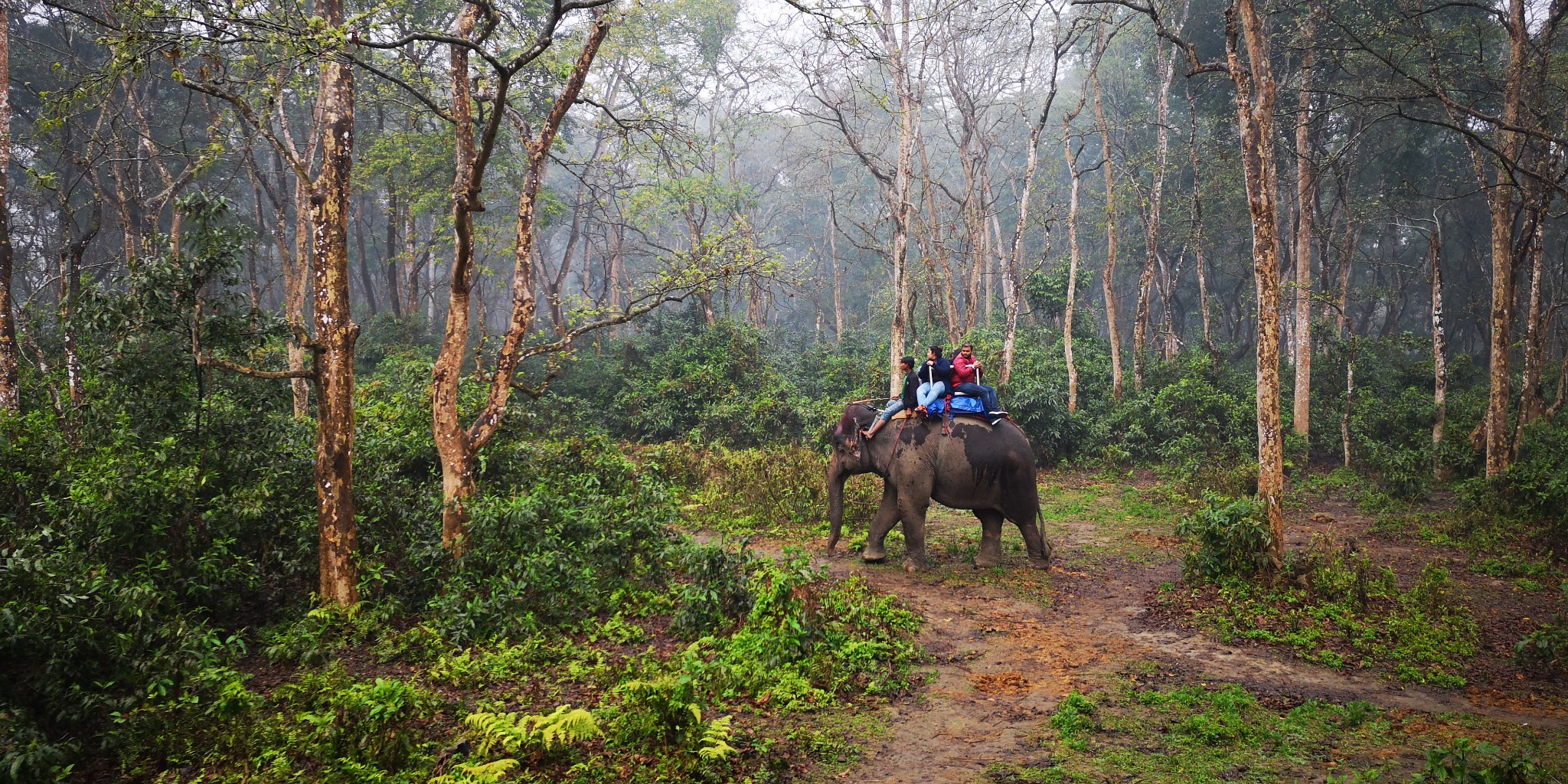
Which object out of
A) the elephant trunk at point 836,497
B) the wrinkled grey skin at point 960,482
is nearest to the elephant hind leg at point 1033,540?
the wrinkled grey skin at point 960,482

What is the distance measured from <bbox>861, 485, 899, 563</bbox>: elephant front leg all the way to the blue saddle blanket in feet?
3.80

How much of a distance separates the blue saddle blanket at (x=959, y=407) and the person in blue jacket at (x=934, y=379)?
72 millimetres

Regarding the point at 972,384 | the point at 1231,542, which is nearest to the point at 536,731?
the point at 972,384

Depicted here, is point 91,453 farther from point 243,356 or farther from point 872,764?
point 872,764

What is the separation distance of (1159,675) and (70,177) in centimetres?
3161

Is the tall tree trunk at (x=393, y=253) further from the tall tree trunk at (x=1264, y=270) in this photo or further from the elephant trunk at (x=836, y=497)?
the tall tree trunk at (x=1264, y=270)

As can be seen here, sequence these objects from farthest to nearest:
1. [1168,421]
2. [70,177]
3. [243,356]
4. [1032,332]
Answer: [1032,332]
[70,177]
[1168,421]
[243,356]

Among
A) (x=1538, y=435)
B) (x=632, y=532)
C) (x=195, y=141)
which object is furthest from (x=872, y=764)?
(x=195, y=141)

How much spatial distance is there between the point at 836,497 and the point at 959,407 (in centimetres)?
206

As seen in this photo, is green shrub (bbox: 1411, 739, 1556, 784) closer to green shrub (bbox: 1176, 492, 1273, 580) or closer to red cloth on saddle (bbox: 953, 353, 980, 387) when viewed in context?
green shrub (bbox: 1176, 492, 1273, 580)

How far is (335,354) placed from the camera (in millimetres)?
7285

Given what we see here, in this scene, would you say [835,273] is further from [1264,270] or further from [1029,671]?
[1029,671]

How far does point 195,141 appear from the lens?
25359 mm

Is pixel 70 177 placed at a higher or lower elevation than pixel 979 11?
lower
